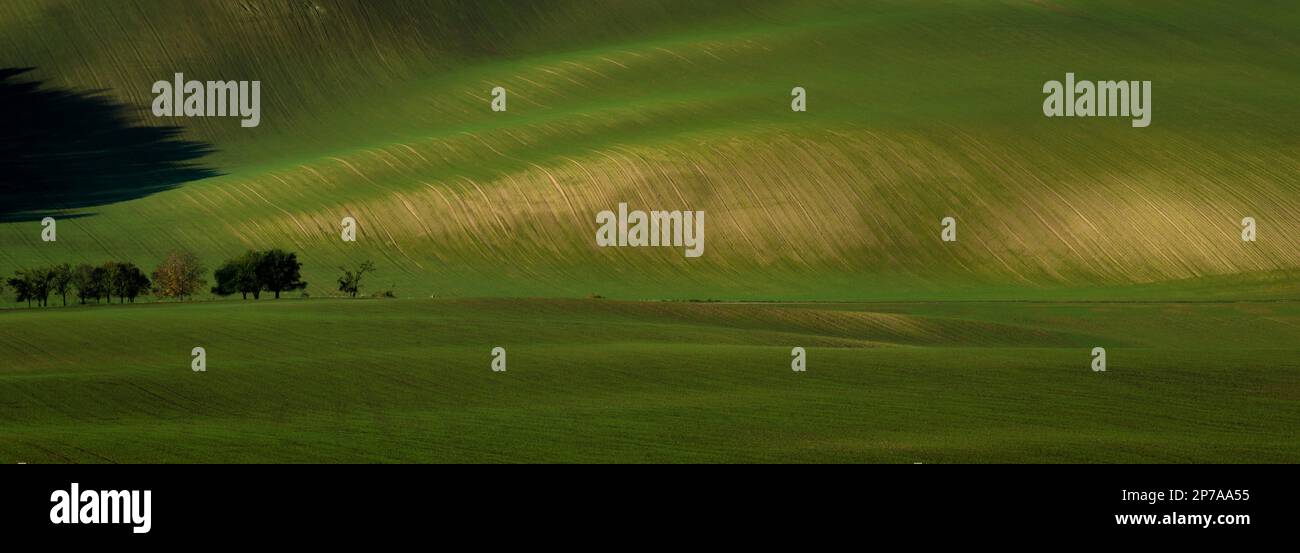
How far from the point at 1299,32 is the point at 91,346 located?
82255 mm

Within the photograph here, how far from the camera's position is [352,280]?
60625mm

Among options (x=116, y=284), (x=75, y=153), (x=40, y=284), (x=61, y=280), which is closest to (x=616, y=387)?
(x=116, y=284)

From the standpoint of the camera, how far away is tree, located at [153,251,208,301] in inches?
2156

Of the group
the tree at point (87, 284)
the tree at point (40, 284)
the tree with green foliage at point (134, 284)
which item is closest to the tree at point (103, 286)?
the tree at point (87, 284)

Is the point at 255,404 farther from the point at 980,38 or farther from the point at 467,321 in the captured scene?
the point at 980,38

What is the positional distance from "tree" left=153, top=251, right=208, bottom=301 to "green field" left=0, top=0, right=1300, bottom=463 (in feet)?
15.4

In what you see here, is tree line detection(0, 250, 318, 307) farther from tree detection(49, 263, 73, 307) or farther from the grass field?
the grass field

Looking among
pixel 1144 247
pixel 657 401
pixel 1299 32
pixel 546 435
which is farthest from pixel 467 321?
pixel 1299 32

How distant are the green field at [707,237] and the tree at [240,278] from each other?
2.97 metres

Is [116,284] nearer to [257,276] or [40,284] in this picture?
[40,284]

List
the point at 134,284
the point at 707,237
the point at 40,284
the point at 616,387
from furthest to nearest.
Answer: the point at 707,237 → the point at 40,284 → the point at 134,284 → the point at 616,387

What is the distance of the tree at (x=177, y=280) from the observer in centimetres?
5475

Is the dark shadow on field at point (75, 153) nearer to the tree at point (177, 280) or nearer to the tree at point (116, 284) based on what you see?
the tree at point (177, 280)

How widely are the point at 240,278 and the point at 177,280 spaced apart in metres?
2.59
